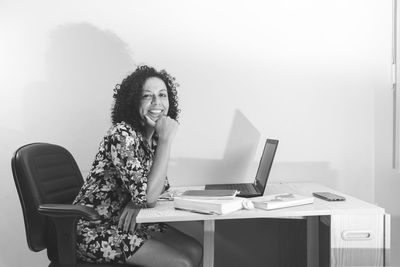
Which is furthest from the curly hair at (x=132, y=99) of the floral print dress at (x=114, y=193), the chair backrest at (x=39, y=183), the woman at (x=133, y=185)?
the chair backrest at (x=39, y=183)

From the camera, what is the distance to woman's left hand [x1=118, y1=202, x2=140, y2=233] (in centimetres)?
144

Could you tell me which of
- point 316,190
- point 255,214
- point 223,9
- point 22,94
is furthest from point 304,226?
point 22,94

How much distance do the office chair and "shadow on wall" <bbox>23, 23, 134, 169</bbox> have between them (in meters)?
0.52

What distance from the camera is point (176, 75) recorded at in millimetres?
2203

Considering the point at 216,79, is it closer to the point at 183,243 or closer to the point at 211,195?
the point at 211,195

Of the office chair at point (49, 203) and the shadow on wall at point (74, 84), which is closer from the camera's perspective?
the office chair at point (49, 203)

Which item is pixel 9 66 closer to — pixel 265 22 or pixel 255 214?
pixel 265 22

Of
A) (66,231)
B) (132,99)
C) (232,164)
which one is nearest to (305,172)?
(232,164)

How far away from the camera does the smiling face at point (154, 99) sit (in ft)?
5.56

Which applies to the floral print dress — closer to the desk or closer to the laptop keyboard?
the desk

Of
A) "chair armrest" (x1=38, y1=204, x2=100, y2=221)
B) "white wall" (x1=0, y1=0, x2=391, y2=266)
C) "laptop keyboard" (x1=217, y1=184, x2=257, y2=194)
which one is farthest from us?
"white wall" (x1=0, y1=0, x2=391, y2=266)

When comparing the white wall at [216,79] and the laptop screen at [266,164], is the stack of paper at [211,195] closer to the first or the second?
the laptop screen at [266,164]

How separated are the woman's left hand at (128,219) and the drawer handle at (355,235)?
0.79m

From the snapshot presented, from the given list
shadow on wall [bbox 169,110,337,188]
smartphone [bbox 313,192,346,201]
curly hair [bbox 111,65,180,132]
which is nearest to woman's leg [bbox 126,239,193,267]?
curly hair [bbox 111,65,180,132]
